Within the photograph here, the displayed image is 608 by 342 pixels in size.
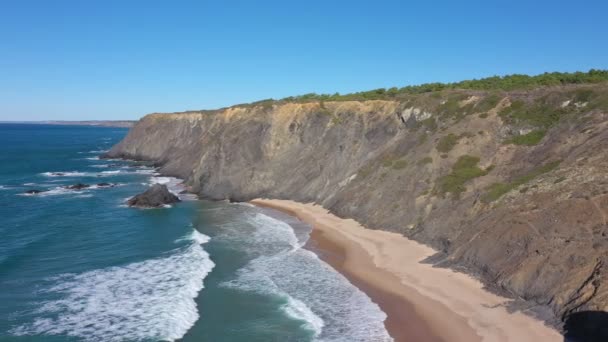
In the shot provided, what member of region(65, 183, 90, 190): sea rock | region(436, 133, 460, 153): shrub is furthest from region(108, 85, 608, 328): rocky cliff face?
region(65, 183, 90, 190): sea rock

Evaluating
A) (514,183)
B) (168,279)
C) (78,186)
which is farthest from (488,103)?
(78,186)

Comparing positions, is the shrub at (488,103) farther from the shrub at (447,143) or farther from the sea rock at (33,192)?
the sea rock at (33,192)

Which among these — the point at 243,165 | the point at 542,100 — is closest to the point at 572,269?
the point at 542,100

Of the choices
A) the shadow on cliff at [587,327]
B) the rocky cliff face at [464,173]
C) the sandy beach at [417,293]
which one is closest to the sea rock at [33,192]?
the rocky cliff face at [464,173]

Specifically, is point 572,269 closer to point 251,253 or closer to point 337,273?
point 337,273

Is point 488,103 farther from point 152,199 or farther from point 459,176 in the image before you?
point 152,199
